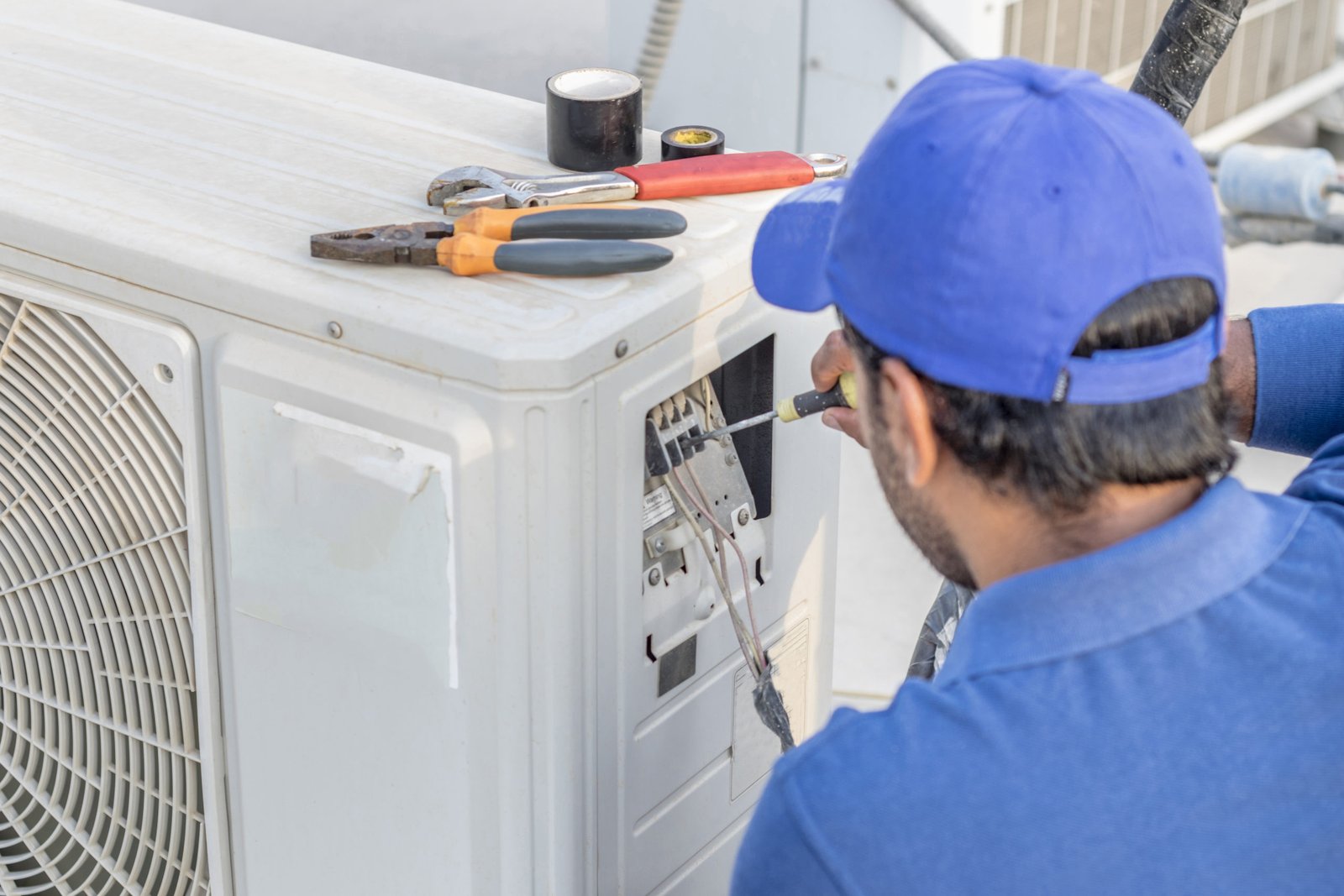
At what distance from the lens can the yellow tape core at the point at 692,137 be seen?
123 cm

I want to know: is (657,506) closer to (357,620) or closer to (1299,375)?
(357,620)

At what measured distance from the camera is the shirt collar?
2.57 ft

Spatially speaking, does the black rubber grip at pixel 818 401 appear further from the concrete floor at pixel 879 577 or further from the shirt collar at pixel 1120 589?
the concrete floor at pixel 879 577

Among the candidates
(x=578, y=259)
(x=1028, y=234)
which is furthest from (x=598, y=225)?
(x=1028, y=234)

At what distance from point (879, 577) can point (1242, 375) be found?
1466 mm

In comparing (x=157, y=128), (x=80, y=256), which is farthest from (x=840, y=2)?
(x=80, y=256)

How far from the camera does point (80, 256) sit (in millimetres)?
1060

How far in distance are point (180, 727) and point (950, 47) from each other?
73.1 inches

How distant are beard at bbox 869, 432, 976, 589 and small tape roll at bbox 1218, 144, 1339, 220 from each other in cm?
161

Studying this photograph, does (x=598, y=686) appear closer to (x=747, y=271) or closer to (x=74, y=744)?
(x=747, y=271)

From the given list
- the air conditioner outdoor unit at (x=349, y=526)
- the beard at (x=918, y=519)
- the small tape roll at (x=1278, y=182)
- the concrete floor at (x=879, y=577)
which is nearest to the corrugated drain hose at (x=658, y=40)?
the concrete floor at (x=879, y=577)

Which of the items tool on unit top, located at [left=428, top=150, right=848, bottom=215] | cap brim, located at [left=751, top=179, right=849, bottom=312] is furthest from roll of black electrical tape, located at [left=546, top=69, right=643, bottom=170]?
cap brim, located at [left=751, top=179, right=849, bottom=312]

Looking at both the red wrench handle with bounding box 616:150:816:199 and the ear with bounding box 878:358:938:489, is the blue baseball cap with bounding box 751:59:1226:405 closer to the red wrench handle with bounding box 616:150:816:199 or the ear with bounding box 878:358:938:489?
the ear with bounding box 878:358:938:489

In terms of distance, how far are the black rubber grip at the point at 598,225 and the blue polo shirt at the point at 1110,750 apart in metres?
0.38
